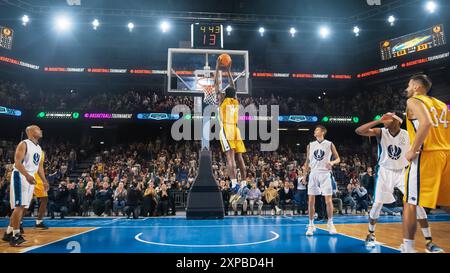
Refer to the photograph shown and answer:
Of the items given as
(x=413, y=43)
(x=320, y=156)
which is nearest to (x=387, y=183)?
(x=320, y=156)

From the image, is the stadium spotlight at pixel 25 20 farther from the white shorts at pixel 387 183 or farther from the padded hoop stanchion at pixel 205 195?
the white shorts at pixel 387 183

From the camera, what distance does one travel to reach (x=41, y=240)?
221 inches

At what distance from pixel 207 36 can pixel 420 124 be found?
648cm

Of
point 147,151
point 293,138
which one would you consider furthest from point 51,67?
point 293,138

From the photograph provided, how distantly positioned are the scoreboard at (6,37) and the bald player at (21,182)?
61.6 ft

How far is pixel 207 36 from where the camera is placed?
8.48 metres

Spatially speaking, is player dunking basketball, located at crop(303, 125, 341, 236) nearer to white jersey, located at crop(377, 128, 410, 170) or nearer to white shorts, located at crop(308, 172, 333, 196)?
white shorts, located at crop(308, 172, 333, 196)

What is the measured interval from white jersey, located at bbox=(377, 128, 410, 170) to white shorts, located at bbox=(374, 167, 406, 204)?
0.30 feet

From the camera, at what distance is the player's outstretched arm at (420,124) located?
318 centimetres

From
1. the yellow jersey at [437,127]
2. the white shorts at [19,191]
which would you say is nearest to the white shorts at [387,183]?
the yellow jersey at [437,127]

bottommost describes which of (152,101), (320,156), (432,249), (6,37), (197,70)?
(432,249)

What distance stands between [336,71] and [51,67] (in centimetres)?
2300

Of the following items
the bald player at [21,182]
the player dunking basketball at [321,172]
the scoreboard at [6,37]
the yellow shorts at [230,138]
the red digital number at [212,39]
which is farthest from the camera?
the scoreboard at [6,37]

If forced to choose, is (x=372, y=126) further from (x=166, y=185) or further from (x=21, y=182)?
(x=166, y=185)
